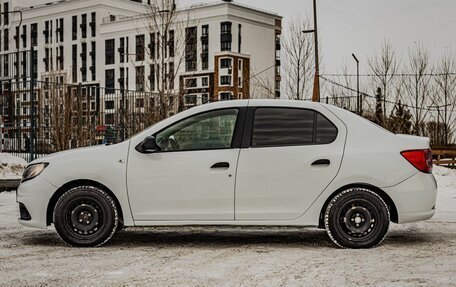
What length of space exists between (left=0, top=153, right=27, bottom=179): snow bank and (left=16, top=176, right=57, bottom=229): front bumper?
10912 mm

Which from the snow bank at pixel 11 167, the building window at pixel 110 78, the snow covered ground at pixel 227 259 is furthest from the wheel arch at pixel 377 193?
the building window at pixel 110 78

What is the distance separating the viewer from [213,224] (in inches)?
299

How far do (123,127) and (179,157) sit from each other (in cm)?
1502

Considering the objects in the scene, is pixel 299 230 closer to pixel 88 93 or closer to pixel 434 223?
pixel 434 223

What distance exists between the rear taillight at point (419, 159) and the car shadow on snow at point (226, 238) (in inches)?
36.5

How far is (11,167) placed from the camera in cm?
2036

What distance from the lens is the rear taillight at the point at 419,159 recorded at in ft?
25.0

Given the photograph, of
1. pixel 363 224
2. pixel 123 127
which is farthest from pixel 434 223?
pixel 123 127

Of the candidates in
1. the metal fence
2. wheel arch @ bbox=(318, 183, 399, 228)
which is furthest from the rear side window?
the metal fence

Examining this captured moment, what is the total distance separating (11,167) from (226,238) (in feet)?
44.0

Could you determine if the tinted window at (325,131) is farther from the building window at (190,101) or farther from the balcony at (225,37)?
the balcony at (225,37)

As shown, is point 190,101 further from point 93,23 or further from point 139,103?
point 93,23

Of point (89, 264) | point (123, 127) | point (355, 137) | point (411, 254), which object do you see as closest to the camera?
point (89, 264)

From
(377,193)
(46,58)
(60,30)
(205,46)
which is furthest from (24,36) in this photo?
(377,193)
